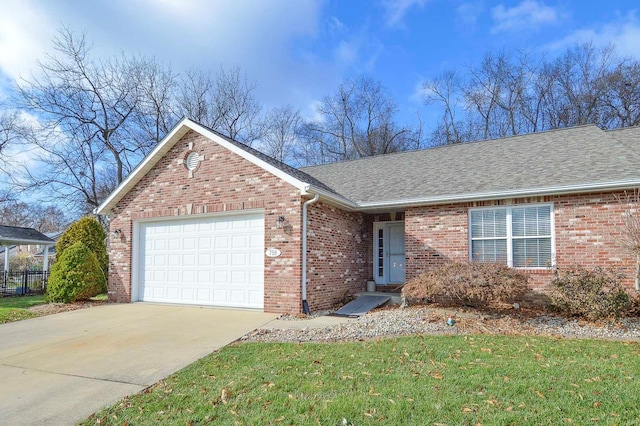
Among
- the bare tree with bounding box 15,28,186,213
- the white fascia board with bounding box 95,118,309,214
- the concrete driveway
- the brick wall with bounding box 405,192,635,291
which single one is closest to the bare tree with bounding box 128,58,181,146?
the bare tree with bounding box 15,28,186,213

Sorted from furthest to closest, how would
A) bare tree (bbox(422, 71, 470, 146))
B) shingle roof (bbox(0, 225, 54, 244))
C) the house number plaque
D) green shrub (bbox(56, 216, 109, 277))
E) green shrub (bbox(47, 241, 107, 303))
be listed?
1. bare tree (bbox(422, 71, 470, 146))
2. shingle roof (bbox(0, 225, 54, 244))
3. green shrub (bbox(56, 216, 109, 277))
4. green shrub (bbox(47, 241, 107, 303))
5. the house number plaque

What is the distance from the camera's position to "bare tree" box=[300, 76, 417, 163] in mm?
30438

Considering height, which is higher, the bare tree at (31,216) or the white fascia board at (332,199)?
the bare tree at (31,216)

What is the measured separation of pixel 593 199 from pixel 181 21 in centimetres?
1377

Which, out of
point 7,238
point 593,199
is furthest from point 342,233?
point 7,238

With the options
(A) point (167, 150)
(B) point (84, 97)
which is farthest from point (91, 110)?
(A) point (167, 150)

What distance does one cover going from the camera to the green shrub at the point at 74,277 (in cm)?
1134

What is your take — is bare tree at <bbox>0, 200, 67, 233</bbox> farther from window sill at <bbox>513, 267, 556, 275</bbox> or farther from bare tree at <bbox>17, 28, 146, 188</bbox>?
window sill at <bbox>513, 267, 556, 275</bbox>

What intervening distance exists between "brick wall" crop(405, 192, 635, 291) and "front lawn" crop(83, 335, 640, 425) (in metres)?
3.23

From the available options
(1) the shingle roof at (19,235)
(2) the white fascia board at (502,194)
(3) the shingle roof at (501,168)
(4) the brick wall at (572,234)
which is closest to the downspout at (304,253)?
(2) the white fascia board at (502,194)

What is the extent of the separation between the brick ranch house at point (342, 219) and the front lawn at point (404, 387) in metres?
3.61

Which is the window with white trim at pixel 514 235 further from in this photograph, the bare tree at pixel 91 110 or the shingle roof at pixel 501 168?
the bare tree at pixel 91 110

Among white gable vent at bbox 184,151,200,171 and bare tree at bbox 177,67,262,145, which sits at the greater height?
bare tree at bbox 177,67,262,145

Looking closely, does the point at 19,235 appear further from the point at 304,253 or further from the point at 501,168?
the point at 501,168
